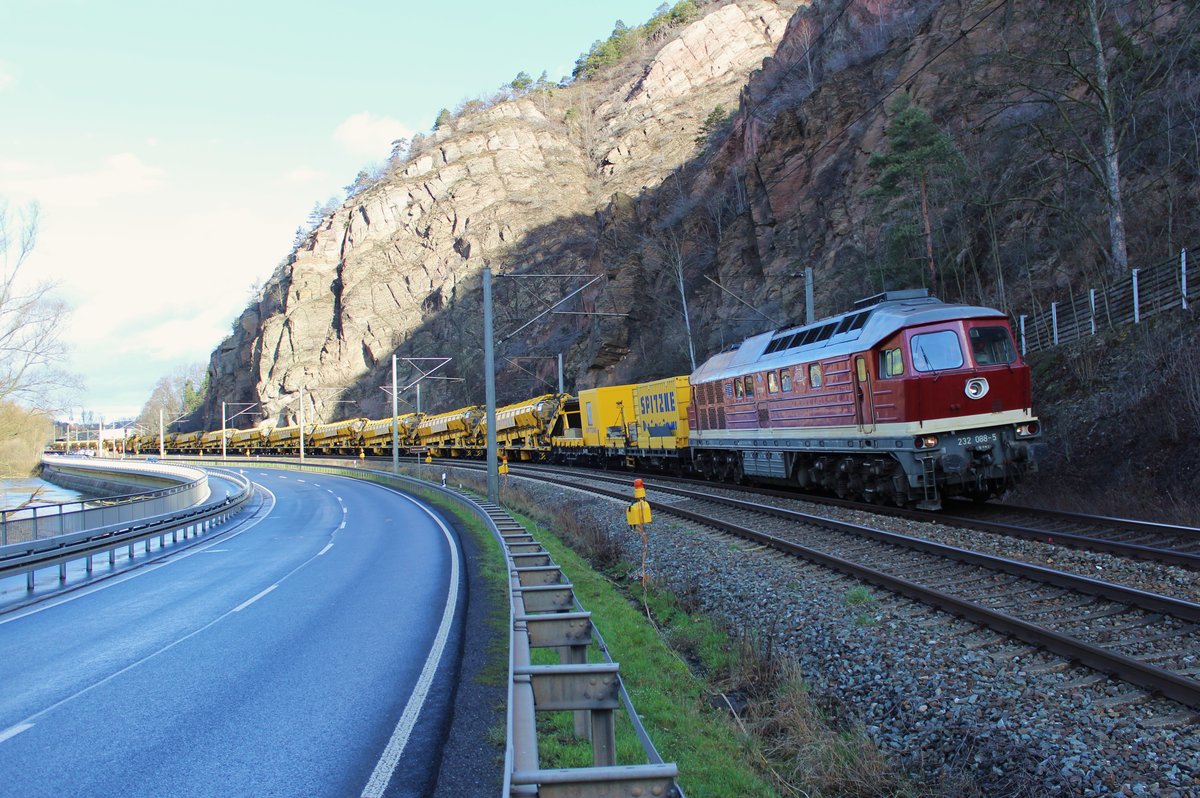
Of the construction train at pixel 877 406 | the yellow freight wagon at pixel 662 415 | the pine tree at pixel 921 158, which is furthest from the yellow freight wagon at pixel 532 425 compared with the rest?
the pine tree at pixel 921 158

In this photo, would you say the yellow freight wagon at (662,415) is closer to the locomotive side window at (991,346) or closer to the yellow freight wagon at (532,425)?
the yellow freight wagon at (532,425)

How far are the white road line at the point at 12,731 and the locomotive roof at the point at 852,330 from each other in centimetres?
1350

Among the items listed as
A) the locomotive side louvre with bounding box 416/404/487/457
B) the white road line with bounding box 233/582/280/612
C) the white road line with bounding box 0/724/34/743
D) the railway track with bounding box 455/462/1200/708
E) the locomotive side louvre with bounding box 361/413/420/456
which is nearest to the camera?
the white road line with bounding box 0/724/34/743

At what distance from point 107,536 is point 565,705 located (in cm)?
1691

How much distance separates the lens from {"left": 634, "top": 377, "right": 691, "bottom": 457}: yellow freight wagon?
1107 inches

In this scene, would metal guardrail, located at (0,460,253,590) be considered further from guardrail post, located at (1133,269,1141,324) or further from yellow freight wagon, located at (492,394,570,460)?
guardrail post, located at (1133,269,1141,324)

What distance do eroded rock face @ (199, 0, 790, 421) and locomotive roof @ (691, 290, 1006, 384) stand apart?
196 ft

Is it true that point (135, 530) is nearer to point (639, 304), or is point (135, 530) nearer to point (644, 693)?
point (644, 693)

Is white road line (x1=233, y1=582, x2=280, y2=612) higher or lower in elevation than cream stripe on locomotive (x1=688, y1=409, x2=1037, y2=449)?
lower

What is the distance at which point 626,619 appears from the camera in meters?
9.94

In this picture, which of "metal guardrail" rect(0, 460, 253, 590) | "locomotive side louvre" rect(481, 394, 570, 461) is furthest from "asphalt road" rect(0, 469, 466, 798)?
"locomotive side louvre" rect(481, 394, 570, 461)

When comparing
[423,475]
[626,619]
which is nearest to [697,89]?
[423,475]

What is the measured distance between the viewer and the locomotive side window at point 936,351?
14430 mm

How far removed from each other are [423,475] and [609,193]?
61.4 meters
